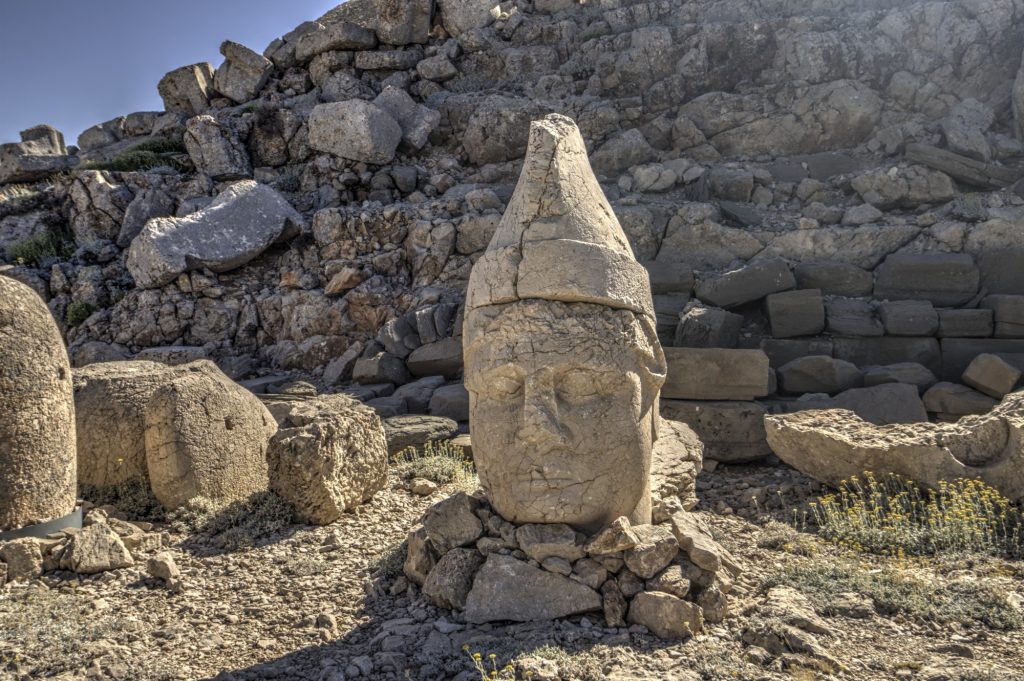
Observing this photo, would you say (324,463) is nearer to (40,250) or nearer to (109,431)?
(109,431)

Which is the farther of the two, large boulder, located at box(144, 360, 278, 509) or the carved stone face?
large boulder, located at box(144, 360, 278, 509)

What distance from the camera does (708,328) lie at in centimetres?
1105

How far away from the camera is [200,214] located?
50.8 ft

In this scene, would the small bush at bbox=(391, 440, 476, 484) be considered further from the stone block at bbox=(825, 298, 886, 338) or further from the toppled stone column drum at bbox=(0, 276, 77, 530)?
the stone block at bbox=(825, 298, 886, 338)

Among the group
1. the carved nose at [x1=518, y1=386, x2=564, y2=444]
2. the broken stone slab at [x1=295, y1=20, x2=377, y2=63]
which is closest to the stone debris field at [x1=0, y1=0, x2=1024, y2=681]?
the carved nose at [x1=518, y1=386, x2=564, y2=444]

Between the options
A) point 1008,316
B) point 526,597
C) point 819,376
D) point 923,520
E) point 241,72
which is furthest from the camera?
point 241,72

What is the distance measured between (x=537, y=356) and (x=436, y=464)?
372cm

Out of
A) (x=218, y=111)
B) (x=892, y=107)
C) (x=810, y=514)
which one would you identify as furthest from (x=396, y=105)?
(x=810, y=514)

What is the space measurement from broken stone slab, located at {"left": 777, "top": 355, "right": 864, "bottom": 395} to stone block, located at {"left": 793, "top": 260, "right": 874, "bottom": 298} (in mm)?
2189

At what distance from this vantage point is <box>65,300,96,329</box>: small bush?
1543 cm

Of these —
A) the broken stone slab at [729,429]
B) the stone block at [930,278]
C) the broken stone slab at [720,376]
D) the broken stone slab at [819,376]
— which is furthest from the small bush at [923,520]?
the stone block at [930,278]

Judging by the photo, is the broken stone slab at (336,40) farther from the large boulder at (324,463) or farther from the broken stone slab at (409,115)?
the large boulder at (324,463)

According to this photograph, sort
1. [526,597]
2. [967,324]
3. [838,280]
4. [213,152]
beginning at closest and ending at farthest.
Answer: [526,597] < [967,324] < [838,280] < [213,152]

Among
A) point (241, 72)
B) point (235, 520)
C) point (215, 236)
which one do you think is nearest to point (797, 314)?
point (235, 520)
